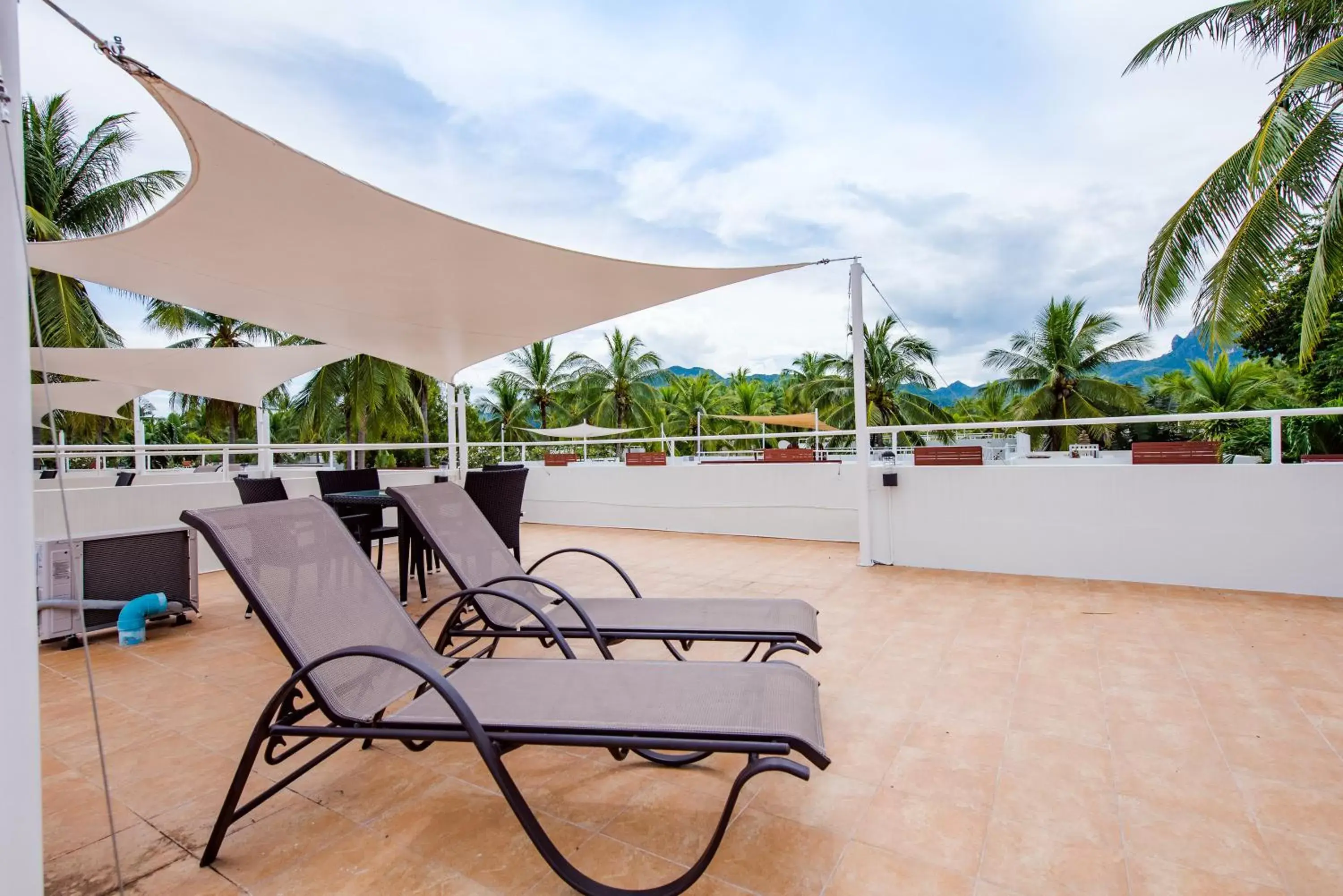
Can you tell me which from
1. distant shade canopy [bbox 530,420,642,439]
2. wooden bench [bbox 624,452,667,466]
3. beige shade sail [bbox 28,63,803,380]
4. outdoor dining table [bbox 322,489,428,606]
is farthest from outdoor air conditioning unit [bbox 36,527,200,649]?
distant shade canopy [bbox 530,420,642,439]

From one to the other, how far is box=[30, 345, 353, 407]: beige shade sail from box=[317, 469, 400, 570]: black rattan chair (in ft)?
4.23

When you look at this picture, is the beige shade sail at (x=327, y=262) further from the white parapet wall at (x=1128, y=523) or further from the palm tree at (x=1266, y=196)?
the palm tree at (x=1266, y=196)

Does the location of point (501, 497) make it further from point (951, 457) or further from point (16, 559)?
point (951, 457)

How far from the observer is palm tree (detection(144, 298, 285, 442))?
16.6 m

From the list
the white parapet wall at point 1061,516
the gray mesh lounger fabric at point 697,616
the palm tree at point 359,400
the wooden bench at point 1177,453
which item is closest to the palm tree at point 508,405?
the palm tree at point 359,400

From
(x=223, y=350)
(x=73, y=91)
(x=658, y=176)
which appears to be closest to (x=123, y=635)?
(x=223, y=350)

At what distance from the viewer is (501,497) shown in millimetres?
5094

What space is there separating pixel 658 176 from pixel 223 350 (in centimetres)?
631

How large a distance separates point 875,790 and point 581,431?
81.8ft

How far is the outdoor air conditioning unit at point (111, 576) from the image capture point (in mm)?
4125

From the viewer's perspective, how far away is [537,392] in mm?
29734

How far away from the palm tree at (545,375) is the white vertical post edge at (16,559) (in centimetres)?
2820

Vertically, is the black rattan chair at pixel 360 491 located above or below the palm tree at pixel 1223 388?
below

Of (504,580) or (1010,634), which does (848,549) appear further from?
(504,580)
